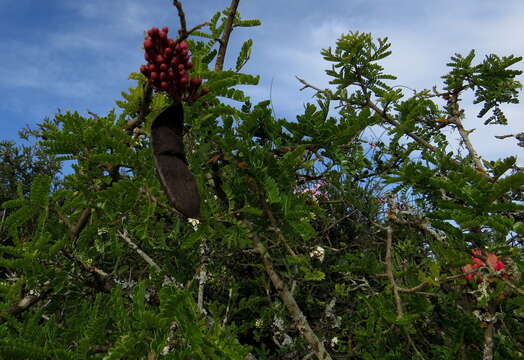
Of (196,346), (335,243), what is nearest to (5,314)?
(196,346)

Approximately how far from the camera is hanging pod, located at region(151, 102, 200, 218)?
100 cm

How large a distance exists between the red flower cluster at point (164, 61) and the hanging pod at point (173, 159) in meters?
0.06

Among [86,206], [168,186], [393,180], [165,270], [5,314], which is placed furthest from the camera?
[165,270]

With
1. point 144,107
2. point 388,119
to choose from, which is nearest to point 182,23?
point 144,107

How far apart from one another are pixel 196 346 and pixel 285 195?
0.55 m

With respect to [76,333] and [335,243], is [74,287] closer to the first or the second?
[76,333]

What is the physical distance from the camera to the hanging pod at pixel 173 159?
Answer: 1004 millimetres

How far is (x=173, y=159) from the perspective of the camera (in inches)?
40.7

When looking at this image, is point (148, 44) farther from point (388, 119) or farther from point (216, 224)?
point (388, 119)

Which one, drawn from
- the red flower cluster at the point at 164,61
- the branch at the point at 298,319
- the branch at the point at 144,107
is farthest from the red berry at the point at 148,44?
the branch at the point at 298,319

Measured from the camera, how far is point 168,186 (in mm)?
1007

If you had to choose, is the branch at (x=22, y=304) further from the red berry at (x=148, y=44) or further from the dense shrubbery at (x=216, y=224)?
the red berry at (x=148, y=44)

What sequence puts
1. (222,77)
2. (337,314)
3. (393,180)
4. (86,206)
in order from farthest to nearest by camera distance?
(337,314), (393,180), (86,206), (222,77)

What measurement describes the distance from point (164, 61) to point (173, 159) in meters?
0.24
